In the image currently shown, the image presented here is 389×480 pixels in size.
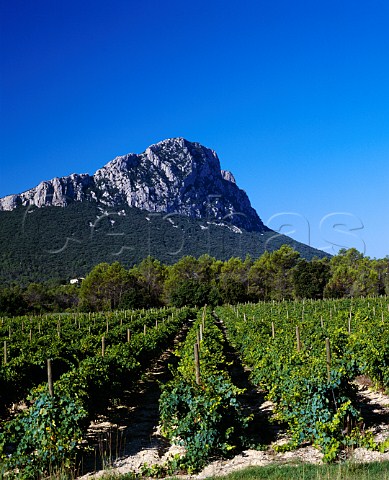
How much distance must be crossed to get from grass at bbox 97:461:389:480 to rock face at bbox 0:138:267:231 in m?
104

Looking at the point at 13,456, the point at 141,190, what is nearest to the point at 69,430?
the point at 13,456

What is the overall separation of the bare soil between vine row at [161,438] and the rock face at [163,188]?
99.5 m

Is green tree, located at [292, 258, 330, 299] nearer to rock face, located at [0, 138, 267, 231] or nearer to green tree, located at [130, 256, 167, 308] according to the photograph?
green tree, located at [130, 256, 167, 308]

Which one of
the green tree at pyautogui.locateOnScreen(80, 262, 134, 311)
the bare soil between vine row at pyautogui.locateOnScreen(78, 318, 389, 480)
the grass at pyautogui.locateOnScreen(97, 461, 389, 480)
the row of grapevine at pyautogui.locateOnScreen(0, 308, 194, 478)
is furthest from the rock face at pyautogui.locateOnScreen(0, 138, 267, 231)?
the grass at pyautogui.locateOnScreen(97, 461, 389, 480)

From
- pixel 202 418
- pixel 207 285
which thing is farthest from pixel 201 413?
pixel 207 285

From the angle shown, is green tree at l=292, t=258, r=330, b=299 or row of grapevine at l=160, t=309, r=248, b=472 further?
green tree at l=292, t=258, r=330, b=299

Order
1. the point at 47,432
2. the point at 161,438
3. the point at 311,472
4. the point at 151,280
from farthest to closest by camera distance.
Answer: the point at 151,280
the point at 161,438
the point at 47,432
the point at 311,472

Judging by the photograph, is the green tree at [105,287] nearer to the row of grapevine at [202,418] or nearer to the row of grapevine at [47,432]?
the row of grapevine at [47,432]

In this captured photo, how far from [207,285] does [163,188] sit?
214ft

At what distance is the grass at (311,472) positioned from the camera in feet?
22.0

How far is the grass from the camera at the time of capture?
672cm

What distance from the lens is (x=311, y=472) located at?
7.05 m

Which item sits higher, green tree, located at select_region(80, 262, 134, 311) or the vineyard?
green tree, located at select_region(80, 262, 134, 311)

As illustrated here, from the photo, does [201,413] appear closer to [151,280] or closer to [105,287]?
[105,287]
